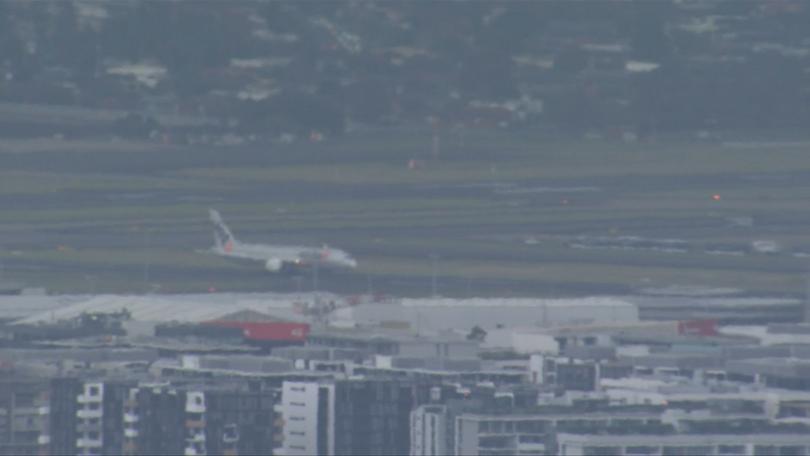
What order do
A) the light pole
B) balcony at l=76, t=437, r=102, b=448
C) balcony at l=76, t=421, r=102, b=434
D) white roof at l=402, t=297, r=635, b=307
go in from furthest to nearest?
the light pole < white roof at l=402, t=297, r=635, b=307 < balcony at l=76, t=421, r=102, b=434 < balcony at l=76, t=437, r=102, b=448

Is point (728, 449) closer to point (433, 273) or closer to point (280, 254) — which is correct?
point (433, 273)

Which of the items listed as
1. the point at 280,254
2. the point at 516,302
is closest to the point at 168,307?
the point at 516,302

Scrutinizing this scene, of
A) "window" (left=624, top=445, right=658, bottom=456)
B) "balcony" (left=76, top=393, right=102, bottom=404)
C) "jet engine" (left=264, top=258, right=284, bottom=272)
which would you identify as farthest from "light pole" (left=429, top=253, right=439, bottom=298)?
"window" (left=624, top=445, right=658, bottom=456)

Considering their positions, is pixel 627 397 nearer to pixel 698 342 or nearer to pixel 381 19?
pixel 698 342

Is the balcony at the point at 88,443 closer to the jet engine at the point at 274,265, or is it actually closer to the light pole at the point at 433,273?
the light pole at the point at 433,273

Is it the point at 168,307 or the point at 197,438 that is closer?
the point at 197,438

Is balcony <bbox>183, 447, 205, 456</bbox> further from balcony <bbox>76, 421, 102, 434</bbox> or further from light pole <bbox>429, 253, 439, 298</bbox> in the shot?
light pole <bbox>429, 253, 439, 298</bbox>

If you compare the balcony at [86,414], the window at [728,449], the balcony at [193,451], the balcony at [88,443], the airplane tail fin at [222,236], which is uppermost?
the airplane tail fin at [222,236]

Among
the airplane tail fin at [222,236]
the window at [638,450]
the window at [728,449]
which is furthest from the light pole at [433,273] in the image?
the window at [638,450]
